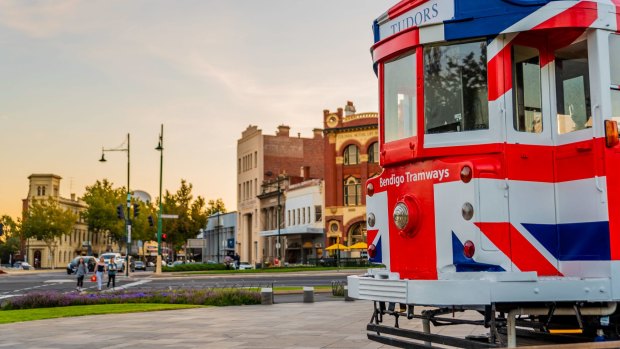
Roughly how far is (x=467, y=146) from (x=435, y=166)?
1.25ft

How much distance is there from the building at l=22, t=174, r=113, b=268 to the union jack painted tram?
396 ft

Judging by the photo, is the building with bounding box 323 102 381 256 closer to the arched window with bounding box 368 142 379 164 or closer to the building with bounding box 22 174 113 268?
the arched window with bounding box 368 142 379 164

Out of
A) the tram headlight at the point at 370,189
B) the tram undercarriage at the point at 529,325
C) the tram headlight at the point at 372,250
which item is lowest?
the tram undercarriage at the point at 529,325

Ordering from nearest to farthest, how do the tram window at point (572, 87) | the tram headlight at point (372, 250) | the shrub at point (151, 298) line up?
1. the tram window at point (572, 87)
2. the tram headlight at point (372, 250)
3. the shrub at point (151, 298)

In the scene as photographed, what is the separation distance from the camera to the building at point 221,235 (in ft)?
338

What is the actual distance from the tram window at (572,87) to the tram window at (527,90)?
8.0 inches

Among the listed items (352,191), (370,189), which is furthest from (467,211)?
(352,191)

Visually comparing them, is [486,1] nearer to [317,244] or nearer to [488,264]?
[488,264]

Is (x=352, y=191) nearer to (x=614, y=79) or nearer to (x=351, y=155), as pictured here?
(x=351, y=155)

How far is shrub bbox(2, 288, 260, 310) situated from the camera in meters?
21.6

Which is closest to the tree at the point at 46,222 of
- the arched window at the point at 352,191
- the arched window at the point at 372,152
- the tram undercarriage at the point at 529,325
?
the arched window at the point at 352,191

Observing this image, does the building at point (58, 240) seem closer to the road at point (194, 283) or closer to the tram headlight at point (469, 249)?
the road at point (194, 283)

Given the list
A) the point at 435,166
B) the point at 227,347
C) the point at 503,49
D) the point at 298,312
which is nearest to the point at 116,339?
the point at 227,347

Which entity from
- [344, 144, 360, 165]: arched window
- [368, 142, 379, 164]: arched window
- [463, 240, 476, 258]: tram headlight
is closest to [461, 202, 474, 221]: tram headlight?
[463, 240, 476, 258]: tram headlight
